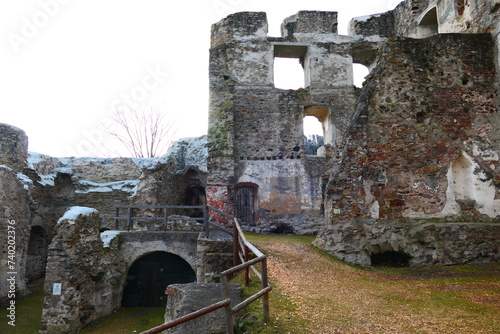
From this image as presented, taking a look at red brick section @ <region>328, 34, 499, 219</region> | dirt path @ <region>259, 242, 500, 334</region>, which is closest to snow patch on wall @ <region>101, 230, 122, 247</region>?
dirt path @ <region>259, 242, 500, 334</region>

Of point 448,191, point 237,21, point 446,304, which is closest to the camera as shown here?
point 446,304

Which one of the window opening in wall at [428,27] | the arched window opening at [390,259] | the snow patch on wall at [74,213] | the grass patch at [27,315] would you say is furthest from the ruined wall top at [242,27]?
the grass patch at [27,315]

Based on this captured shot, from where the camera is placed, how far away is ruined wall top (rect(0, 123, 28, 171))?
40.0ft

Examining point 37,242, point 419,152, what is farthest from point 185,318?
point 37,242

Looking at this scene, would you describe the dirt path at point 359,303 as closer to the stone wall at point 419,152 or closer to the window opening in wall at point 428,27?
the stone wall at point 419,152

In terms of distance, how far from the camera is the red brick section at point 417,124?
25.5ft

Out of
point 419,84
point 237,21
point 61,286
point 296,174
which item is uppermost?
point 237,21

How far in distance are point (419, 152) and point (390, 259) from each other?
2.47 metres

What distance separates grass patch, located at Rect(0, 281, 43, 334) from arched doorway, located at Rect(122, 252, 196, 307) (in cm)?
240

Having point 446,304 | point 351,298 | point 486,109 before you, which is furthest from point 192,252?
point 486,109

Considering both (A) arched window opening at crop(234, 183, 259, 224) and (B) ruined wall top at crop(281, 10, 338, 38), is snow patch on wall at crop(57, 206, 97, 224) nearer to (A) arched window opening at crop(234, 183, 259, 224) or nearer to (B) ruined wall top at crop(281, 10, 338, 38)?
(A) arched window opening at crop(234, 183, 259, 224)

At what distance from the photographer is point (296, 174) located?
13109 millimetres

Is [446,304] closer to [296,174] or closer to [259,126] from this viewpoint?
[296,174]

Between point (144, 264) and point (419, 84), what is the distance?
950 cm
